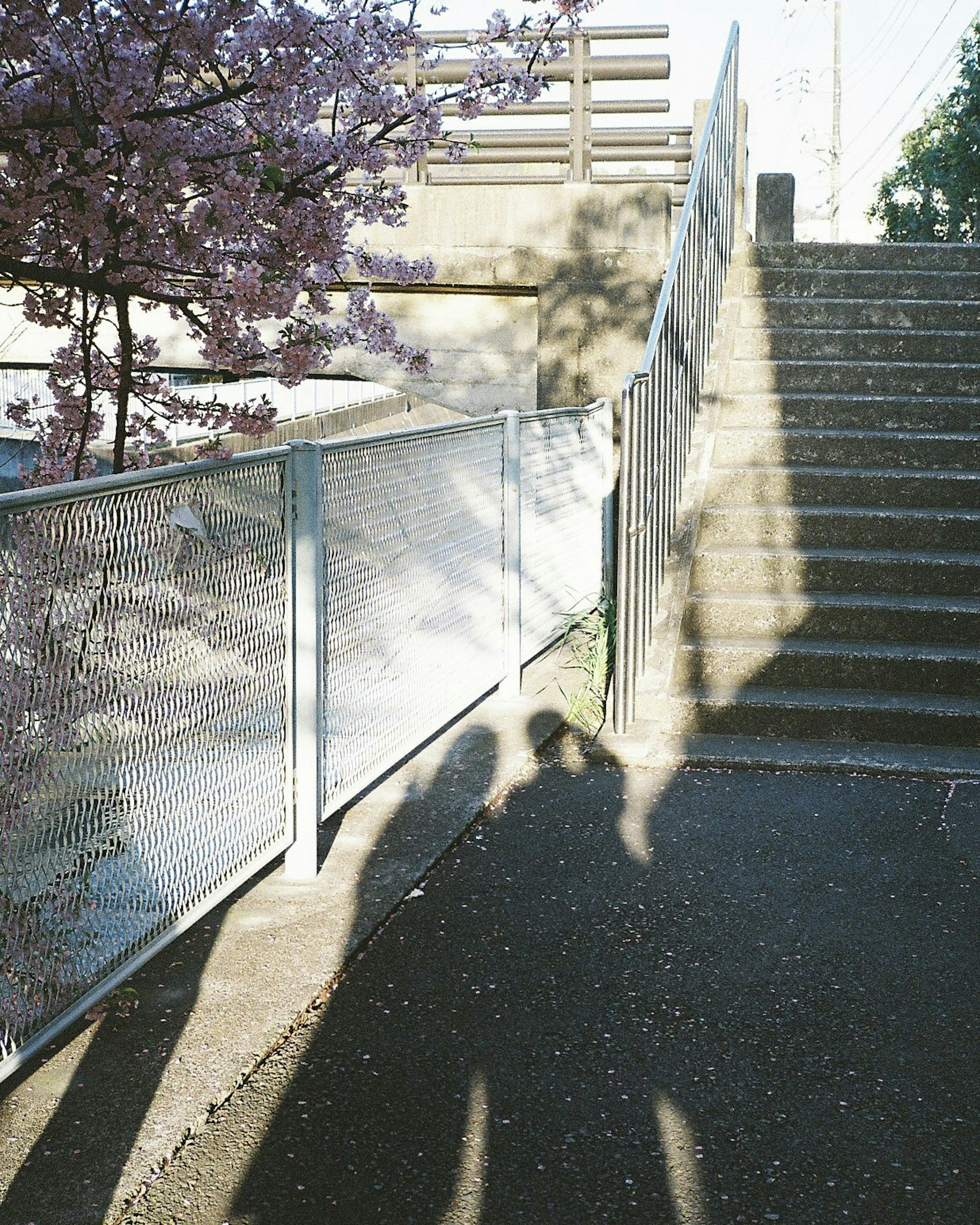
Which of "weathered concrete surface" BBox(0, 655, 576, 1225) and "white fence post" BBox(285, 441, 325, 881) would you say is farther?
"white fence post" BBox(285, 441, 325, 881)

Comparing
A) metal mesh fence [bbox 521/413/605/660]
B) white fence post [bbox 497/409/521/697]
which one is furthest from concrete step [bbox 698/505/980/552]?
white fence post [bbox 497/409/521/697]

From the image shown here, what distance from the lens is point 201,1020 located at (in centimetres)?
324

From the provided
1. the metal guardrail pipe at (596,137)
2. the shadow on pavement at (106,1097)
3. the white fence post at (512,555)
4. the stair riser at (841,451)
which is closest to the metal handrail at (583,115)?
the metal guardrail pipe at (596,137)

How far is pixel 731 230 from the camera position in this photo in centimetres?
881

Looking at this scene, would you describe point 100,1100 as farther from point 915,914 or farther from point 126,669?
point 915,914

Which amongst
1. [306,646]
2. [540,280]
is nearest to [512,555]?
[306,646]

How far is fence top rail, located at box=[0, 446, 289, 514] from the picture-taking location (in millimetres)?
2582

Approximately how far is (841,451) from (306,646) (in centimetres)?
411

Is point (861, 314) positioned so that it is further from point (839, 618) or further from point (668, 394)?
point (839, 618)

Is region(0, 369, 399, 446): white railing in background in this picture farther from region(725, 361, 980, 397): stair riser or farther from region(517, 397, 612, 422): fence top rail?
region(725, 361, 980, 397): stair riser

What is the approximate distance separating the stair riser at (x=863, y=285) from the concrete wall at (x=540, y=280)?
1079 mm

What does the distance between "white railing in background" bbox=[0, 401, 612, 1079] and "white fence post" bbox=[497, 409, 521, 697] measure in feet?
2.08

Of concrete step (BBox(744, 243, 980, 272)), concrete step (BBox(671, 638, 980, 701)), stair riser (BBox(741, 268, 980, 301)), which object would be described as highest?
concrete step (BBox(744, 243, 980, 272))

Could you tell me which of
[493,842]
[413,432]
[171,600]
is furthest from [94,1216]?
[413,432]
